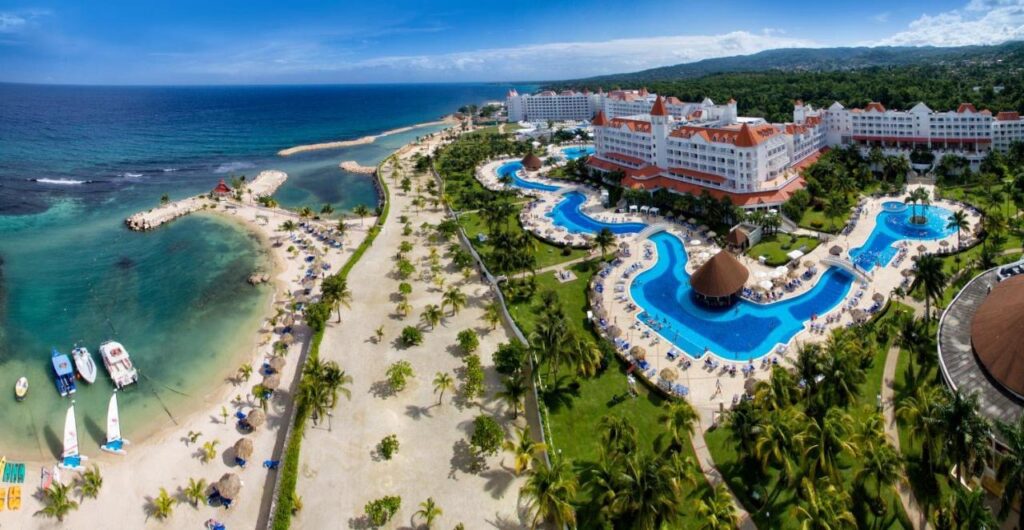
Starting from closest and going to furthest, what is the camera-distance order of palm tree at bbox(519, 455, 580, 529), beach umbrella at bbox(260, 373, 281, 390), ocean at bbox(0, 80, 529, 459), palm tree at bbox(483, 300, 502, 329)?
palm tree at bbox(519, 455, 580, 529) → beach umbrella at bbox(260, 373, 281, 390) → ocean at bbox(0, 80, 529, 459) → palm tree at bbox(483, 300, 502, 329)

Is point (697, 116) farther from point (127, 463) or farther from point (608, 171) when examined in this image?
point (127, 463)

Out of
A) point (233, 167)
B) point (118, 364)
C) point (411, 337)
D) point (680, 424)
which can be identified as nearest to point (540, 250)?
point (411, 337)

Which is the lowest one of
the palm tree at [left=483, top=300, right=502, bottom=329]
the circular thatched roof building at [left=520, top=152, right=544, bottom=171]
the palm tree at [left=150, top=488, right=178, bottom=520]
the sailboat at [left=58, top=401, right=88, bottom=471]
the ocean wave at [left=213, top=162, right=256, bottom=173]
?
the palm tree at [left=150, top=488, right=178, bottom=520]

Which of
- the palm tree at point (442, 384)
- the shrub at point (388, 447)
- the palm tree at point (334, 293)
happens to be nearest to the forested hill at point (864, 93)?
the palm tree at point (334, 293)

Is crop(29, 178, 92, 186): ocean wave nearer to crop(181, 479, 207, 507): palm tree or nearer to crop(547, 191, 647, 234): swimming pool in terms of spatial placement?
crop(547, 191, 647, 234): swimming pool

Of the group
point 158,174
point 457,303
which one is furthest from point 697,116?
point 158,174

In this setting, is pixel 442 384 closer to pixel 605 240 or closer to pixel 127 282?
pixel 605 240

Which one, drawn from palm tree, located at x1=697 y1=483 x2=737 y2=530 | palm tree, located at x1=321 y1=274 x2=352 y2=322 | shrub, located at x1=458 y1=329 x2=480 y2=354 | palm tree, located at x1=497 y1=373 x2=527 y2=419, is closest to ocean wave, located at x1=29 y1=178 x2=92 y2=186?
palm tree, located at x1=321 y1=274 x2=352 y2=322
